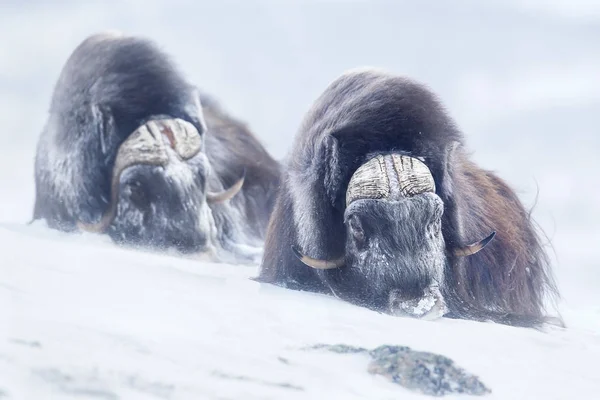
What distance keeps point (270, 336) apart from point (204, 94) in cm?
468

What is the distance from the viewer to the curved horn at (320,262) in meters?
4.86

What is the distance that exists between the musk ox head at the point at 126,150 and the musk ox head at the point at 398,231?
1865mm

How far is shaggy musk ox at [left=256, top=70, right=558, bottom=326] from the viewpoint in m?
4.63

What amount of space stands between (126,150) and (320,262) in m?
1.94

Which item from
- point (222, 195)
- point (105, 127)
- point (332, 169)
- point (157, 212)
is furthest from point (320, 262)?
point (222, 195)

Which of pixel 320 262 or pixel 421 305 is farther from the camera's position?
pixel 320 262

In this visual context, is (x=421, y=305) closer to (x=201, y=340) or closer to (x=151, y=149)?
(x=201, y=340)

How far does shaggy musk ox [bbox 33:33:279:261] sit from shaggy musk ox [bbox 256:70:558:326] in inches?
41.7

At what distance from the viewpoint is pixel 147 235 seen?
636 centimetres

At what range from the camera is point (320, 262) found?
16.0 ft

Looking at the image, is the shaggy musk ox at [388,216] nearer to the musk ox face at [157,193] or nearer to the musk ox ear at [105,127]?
the musk ox face at [157,193]

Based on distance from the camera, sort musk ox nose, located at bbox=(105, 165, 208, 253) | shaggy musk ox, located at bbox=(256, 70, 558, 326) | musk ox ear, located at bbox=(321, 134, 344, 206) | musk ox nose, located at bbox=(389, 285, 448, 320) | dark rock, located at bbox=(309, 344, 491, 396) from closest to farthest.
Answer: dark rock, located at bbox=(309, 344, 491, 396)
musk ox nose, located at bbox=(389, 285, 448, 320)
shaggy musk ox, located at bbox=(256, 70, 558, 326)
musk ox ear, located at bbox=(321, 134, 344, 206)
musk ox nose, located at bbox=(105, 165, 208, 253)

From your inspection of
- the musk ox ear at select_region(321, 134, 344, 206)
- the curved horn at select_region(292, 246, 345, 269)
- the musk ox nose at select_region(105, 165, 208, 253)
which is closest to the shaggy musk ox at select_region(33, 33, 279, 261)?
the musk ox nose at select_region(105, 165, 208, 253)

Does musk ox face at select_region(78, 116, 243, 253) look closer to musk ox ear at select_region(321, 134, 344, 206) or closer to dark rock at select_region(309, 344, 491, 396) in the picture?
musk ox ear at select_region(321, 134, 344, 206)
